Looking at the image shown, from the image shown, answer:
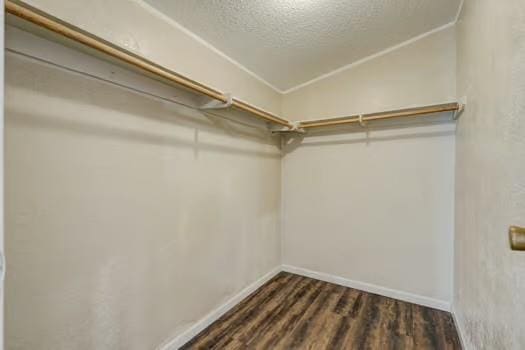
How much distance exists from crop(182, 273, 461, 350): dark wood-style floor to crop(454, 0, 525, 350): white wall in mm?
309

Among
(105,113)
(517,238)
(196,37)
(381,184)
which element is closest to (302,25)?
(196,37)

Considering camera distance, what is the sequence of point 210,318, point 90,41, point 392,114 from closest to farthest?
point 90,41, point 210,318, point 392,114

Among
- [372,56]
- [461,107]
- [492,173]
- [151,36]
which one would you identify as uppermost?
[372,56]

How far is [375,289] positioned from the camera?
2.37m

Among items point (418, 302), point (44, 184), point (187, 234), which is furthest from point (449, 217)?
point (44, 184)

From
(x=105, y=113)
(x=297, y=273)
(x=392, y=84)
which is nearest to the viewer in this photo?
(x=105, y=113)

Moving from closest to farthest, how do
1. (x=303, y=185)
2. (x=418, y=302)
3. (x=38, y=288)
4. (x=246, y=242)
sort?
(x=38, y=288) → (x=418, y=302) → (x=246, y=242) → (x=303, y=185)

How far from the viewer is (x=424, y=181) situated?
212 centimetres

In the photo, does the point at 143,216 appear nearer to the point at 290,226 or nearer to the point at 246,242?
the point at 246,242

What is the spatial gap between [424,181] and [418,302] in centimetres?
111

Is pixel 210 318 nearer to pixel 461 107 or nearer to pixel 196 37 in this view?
pixel 196 37

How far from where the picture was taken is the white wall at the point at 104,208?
38.7 inches

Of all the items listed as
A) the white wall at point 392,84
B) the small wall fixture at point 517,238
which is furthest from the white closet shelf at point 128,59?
the small wall fixture at point 517,238

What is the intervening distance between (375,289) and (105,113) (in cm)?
268
